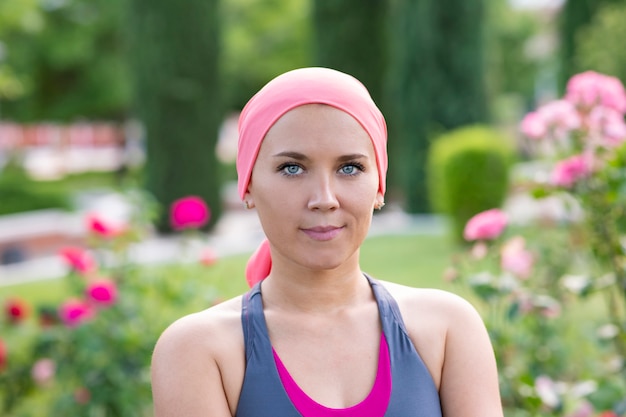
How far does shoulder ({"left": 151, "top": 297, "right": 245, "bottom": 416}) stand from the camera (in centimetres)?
147

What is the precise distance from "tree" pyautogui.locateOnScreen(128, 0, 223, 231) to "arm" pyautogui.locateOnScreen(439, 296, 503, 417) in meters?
11.0

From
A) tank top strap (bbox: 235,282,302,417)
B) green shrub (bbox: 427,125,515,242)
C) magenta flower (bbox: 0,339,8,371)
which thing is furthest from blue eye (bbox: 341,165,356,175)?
green shrub (bbox: 427,125,515,242)

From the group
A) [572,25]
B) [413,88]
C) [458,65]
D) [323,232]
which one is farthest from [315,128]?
[572,25]

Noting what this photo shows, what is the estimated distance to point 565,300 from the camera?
13.1ft

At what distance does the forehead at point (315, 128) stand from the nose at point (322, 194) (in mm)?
59

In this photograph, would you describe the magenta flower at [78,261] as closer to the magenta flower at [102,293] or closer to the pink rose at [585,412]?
the magenta flower at [102,293]

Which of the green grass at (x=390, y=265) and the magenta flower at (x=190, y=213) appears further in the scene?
the green grass at (x=390, y=265)

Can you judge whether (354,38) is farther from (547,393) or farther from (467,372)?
(467,372)

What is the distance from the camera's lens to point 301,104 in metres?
1.48

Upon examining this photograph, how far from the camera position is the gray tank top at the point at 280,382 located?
1.45 meters

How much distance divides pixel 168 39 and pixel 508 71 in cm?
1484

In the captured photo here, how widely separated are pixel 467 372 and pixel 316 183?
0.42 meters

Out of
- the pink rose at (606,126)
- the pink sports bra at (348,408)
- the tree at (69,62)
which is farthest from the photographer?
the tree at (69,62)

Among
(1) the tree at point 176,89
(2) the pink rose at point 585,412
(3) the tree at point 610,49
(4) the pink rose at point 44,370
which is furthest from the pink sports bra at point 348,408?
(1) the tree at point 176,89
